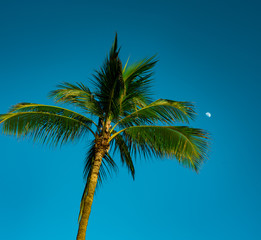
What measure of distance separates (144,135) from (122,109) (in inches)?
41.5

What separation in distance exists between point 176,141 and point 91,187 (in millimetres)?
2435

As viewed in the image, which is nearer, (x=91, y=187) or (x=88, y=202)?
(x=88, y=202)

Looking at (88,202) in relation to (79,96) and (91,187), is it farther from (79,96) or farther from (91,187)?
(79,96)

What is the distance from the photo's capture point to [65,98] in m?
7.65

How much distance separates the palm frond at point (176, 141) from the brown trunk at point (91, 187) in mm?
355

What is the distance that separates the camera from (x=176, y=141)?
701 centimetres

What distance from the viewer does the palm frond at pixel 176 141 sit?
691 cm

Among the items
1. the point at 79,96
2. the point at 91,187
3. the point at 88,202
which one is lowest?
the point at 88,202

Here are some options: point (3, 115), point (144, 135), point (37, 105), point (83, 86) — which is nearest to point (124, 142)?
point (144, 135)

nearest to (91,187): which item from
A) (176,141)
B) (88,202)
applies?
(88,202)

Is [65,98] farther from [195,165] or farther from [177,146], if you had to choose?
[195,165]

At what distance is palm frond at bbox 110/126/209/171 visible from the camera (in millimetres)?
6910

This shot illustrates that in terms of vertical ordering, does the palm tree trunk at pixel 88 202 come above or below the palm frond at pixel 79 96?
below

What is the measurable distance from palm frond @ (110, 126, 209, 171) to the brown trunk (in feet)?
1.16
